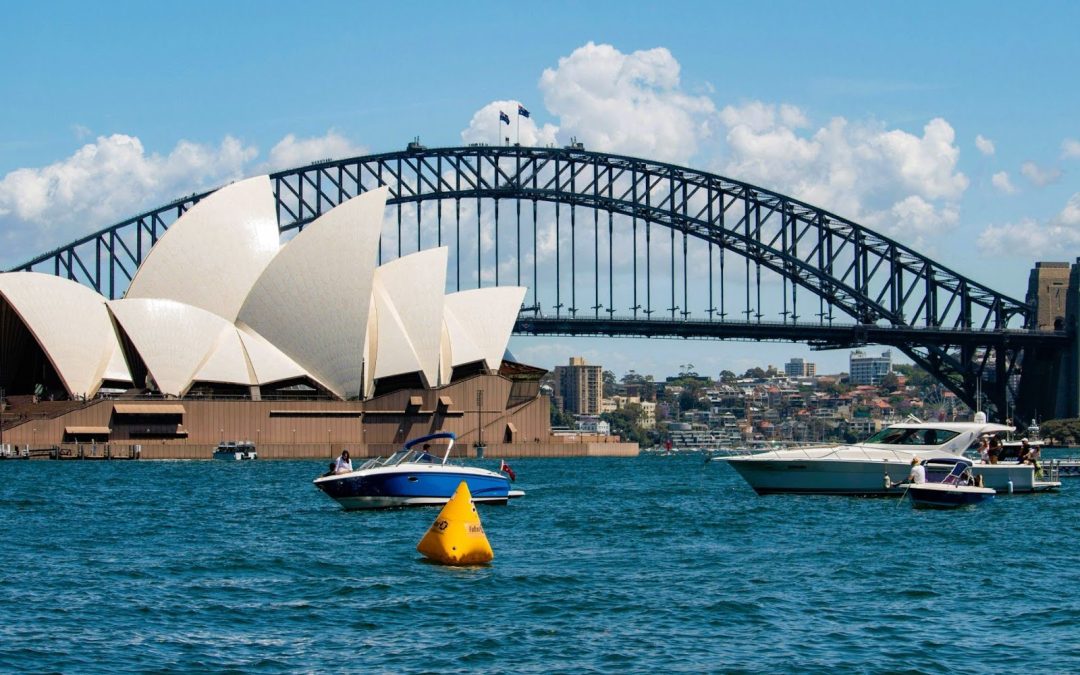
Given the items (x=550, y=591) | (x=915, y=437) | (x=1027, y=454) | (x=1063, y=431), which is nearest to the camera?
(x=550, y=591)

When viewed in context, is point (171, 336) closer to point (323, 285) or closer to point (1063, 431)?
point (323, 285)

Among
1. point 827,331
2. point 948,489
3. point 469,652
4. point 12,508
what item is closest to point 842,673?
point 469,652

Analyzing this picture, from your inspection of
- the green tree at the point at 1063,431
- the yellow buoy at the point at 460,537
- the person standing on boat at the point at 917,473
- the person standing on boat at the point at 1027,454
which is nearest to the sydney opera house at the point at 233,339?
the person standing on boat at the point at 1027,454

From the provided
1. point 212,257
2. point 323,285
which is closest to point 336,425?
point 323,285

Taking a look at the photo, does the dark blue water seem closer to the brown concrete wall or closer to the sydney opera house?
the brown concrete wall

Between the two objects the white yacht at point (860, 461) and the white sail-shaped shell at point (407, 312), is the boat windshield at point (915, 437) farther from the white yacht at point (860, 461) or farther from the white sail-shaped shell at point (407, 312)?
the white sail-shaped shell at point (407, 312)

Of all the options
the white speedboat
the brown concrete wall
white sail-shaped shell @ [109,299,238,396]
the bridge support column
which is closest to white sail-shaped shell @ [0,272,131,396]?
white sail-shaped shell @ [109,299,238,396]

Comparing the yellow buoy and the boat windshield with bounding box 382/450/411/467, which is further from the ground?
the boat windshield with bounding box 382/450/411/467
